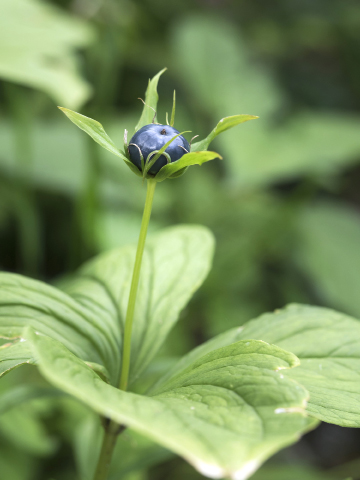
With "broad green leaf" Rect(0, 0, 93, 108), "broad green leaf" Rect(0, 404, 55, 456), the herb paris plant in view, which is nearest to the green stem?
the herb paris plant

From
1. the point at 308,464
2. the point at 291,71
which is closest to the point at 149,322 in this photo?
the point at 308,464

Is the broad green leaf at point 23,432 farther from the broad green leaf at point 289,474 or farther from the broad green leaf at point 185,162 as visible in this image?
the broad green leaf at point 185,162

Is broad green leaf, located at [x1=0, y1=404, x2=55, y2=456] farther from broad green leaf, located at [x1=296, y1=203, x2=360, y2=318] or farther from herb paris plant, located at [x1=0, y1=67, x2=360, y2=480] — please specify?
broad green leaf, located at [x1=296, y1=203, x2=360, y2=318]

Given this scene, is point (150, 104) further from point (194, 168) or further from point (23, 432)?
point (194, 168)

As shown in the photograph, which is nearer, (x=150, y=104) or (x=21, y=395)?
(x=150, y=104)

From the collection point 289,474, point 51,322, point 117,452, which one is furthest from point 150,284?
point 289,474

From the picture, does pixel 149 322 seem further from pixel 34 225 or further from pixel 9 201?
pixel 9 201

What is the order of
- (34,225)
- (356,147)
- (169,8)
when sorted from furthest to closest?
(169,8), (356,147), (34,225)
